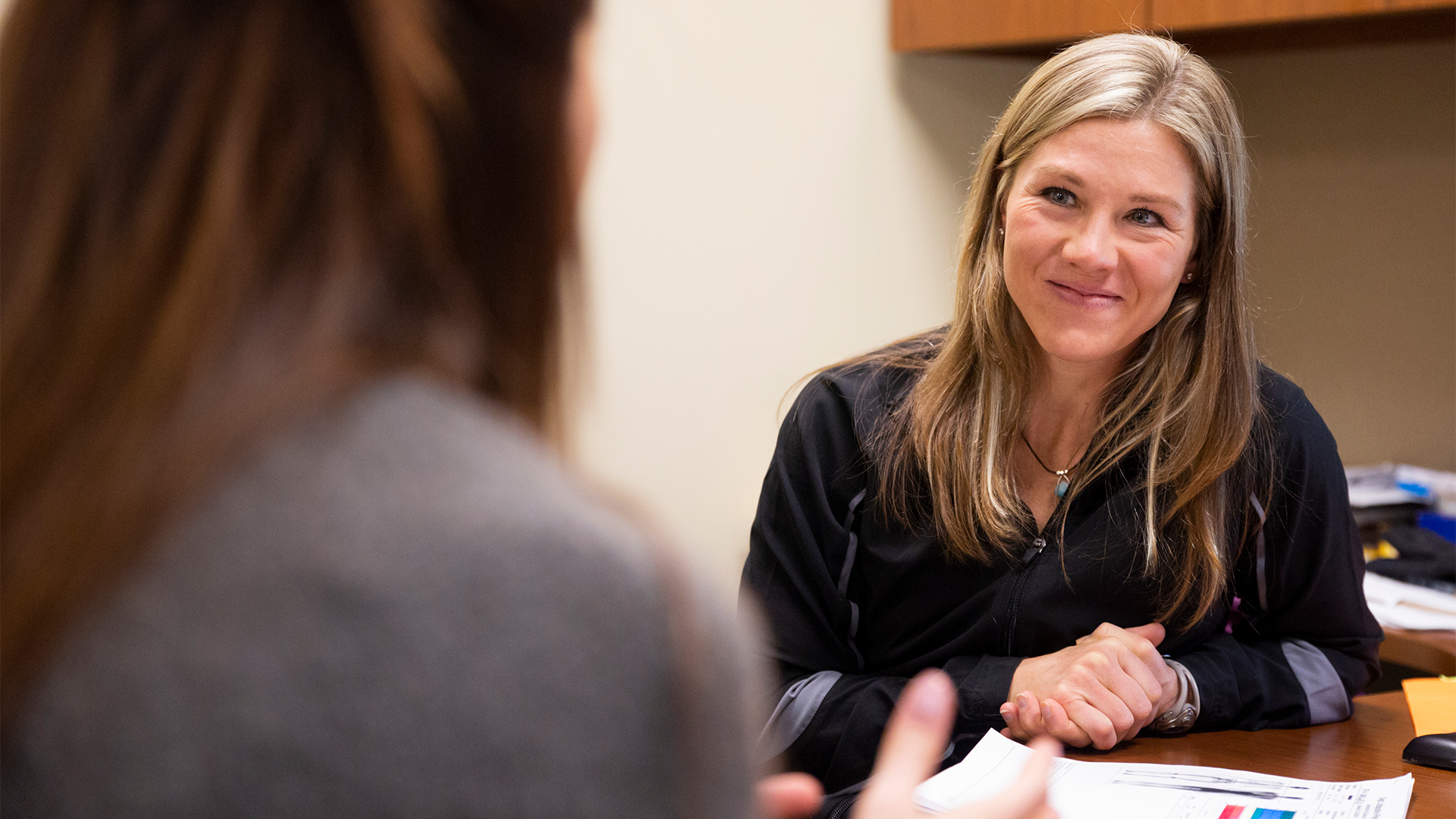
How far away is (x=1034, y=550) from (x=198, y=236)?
117 centimetres

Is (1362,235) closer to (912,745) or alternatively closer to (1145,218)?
(1145,218)

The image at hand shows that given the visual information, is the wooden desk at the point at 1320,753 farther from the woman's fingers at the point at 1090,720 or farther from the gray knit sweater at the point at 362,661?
the gray knit sweater at the point at 362,661

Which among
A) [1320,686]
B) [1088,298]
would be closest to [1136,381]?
[1088,298]

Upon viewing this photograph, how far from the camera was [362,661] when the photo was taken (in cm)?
40

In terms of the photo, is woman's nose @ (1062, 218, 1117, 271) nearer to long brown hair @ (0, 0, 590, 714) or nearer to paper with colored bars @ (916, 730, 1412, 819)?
paper with colored bars @ (916, 730, 1412, 819)

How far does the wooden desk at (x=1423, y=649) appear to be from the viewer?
176 centimetres

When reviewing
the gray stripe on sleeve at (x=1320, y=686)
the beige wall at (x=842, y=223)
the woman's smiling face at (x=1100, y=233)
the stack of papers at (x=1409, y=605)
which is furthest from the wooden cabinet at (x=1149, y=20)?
the gray stripe on sleeve at (x=1320, y=686)

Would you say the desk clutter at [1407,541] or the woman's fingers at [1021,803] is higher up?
the woman's fingers at [1021,803]

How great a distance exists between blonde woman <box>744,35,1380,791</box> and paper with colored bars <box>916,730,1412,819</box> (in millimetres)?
218

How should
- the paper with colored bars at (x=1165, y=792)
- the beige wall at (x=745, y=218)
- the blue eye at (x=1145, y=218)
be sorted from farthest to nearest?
1. the beige wall at (x=745, y=218)
2. the blue eye at (x=1145, y=218)
3. the paper with colored bars at (x=1165, y=792)

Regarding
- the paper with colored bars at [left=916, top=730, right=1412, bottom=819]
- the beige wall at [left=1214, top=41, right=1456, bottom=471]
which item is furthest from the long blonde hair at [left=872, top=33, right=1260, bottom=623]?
the beige wall at [left=1214, top=41, right=1456, bottom=471]

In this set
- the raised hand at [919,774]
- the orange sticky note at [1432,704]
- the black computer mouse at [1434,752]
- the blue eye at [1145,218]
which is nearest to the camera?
the raised hand at [919,774]

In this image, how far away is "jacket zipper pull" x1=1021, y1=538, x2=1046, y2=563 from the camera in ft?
4.65

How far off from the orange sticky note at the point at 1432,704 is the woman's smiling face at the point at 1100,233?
1.66 feet
